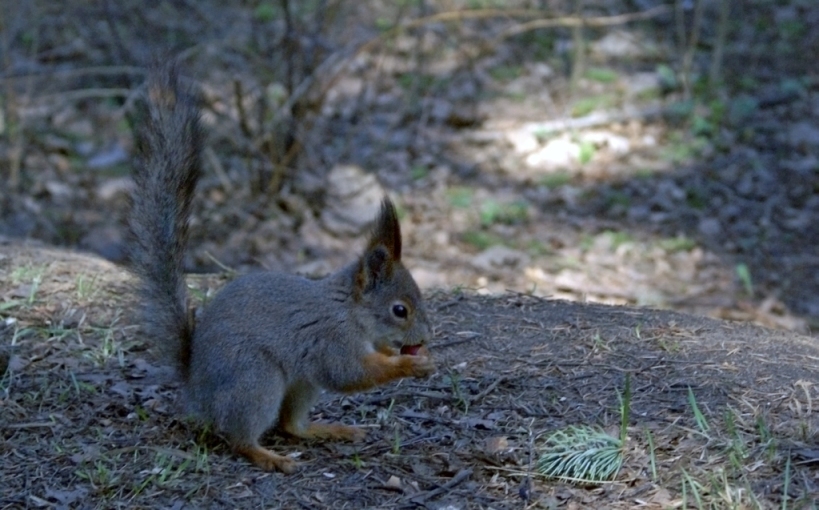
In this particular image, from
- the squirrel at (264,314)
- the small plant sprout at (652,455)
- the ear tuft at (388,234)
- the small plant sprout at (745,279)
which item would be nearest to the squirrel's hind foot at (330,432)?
the squirrel at (264,314)

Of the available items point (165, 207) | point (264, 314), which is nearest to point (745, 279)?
point (264, 314)

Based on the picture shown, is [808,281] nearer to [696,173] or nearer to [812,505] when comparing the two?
[696,173]

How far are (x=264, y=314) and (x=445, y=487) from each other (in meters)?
0.76

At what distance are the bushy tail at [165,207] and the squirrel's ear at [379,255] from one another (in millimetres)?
572

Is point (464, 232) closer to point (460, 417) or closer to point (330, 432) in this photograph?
point (460, 417)

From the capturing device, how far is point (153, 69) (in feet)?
10.4

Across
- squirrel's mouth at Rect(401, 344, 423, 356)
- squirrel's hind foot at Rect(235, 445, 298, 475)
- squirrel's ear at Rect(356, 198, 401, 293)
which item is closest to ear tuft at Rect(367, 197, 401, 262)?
squirrel's ear at Rect(356, 198, 401, 293)

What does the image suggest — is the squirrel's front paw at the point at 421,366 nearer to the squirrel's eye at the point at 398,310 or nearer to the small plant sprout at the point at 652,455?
the squirrel's eye at the point at 398,310

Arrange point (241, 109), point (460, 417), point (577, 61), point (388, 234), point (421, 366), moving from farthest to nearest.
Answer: point (577, 61)
point (241, 109)
point (460, 417)
point (388, 234)
point (421, 366)

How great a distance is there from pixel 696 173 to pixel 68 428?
20.1 feet

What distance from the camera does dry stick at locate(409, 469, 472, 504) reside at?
284cm

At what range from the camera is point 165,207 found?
3.16m

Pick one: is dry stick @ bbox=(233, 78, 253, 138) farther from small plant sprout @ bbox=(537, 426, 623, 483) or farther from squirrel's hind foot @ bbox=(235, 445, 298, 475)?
small plant sprout @ bbox=(537, 426, 623, 483)

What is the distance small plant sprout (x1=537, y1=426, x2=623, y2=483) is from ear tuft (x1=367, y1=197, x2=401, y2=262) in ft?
2.51
